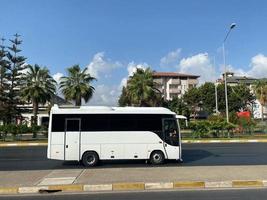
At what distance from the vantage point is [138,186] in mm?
11250

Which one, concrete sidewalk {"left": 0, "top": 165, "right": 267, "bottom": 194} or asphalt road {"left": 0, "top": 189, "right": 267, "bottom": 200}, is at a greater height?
concrete sidewalk {"left": 0, "top": 165, "right": 267, "bottom": 194}

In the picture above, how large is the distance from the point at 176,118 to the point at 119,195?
9003 millimetres

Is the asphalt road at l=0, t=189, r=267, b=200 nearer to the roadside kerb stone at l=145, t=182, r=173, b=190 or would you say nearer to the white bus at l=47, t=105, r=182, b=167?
the roadside kerb stone at l=145, t=182, r=173, b=190

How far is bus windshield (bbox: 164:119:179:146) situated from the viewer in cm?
1841

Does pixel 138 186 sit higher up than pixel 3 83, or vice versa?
pixel 3 83

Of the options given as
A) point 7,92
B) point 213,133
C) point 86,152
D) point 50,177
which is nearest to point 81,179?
point 50,177

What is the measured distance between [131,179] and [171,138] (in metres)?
6.61

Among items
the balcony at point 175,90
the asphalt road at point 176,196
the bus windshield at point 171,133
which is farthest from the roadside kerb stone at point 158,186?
the balcony at point 175,90

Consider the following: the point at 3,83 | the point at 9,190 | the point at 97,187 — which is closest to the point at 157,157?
the point at 97,187

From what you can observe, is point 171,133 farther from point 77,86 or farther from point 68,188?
point 77,86

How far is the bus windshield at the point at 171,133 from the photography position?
18406mm

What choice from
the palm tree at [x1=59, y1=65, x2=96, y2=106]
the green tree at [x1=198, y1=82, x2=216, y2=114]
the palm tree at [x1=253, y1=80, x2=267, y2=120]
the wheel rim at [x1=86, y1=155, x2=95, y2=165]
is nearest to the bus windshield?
the wheel rim at [x1=86, y1=155, x2=95, y2=165]

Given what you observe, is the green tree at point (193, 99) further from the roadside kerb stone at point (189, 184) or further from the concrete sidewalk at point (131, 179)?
the roadside kerb stone at point (189, 184)

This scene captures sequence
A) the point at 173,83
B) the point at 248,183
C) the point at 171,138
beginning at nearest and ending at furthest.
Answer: the point at 248,183
the point at 171,138
the point at 173,83
